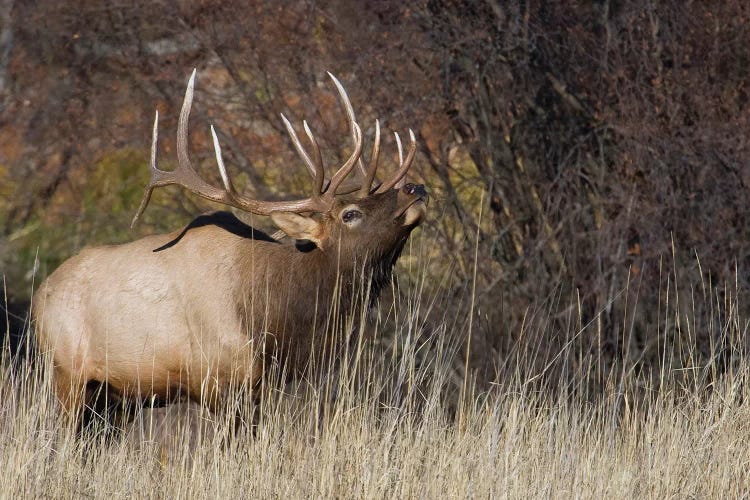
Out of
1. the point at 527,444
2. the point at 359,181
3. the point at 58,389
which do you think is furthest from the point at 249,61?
the point at 527,444

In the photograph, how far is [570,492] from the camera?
15.0 ft

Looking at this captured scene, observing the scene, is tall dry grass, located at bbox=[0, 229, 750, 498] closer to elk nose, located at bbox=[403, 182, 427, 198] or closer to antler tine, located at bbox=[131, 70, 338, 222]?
elk nose, located at bbox=[403, 182, 427, 198]

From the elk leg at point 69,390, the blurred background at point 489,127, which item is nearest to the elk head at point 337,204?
the elk leg at point 69,390

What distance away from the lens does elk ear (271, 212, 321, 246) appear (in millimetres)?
6199

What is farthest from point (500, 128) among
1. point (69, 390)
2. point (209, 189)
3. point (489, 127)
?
point (69, 390)

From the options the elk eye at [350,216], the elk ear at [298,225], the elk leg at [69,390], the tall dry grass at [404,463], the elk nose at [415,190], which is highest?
the elk nose at [415,190]

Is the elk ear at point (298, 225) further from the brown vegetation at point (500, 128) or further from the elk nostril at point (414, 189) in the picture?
the brown vegetation at point (500, 128)

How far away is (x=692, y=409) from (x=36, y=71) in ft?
20.6

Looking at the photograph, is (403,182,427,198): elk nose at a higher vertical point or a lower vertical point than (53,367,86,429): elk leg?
higher

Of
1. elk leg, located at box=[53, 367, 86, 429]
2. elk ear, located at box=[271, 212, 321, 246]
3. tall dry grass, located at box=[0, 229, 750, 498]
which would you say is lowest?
elk leg, located at box=[53, 367, 86, 429]

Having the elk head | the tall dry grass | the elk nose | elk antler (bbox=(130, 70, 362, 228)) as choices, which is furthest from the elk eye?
the tall dry grass

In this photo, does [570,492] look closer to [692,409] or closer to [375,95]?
[692,409]

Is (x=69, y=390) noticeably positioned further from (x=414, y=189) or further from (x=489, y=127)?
(x=489, y=127)

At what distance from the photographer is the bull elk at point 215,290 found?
19.8 feet
